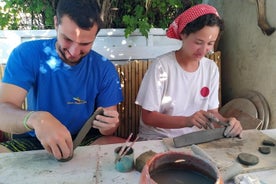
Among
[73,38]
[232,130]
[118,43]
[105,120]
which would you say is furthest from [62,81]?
[118,43]

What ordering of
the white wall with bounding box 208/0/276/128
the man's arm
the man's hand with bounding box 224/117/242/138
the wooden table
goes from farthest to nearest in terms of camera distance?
the white wall with bounding box 208/0/276/128
the man's hand with bounding box 224/117/242/138
the man's arm
the wooden table

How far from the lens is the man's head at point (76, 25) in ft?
5.19

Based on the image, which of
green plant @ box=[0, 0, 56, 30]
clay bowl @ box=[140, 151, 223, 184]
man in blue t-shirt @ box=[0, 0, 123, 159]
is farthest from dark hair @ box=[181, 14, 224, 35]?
green plant @ box=[0, 0, 56, 30]

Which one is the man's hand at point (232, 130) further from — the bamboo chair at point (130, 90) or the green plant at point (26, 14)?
the green plant at point (26, 14)

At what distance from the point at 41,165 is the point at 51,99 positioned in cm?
68

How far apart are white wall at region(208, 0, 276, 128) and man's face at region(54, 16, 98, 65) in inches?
66.9

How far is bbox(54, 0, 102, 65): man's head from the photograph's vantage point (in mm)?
1582

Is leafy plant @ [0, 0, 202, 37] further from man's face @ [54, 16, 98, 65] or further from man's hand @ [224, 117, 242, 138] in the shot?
man's hand @ [224, 117, 242, 138]

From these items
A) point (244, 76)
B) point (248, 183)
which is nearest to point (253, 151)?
point (248, 183)

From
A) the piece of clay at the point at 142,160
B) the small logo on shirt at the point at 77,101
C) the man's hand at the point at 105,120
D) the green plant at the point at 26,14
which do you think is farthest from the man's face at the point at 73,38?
the green plant at the point at 26,14

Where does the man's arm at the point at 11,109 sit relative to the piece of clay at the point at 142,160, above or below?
above

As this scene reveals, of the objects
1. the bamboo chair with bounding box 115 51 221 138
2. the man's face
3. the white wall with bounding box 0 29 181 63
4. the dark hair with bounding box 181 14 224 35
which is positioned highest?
the dark hair with bounding box 181 14 224 35

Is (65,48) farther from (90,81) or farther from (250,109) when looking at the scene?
(250,109)

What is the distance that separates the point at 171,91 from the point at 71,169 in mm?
1027
